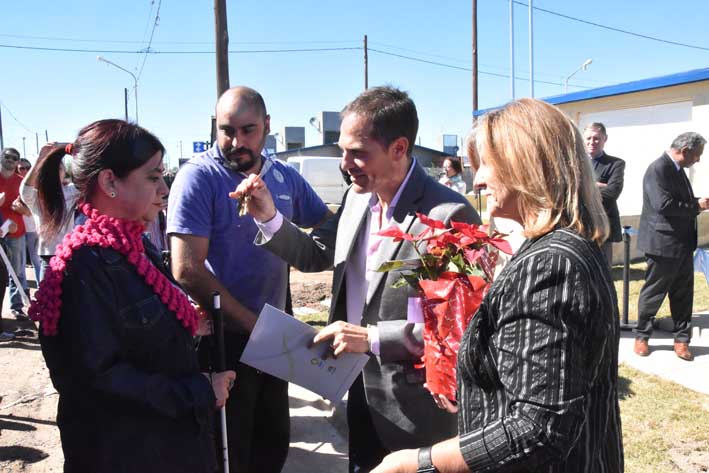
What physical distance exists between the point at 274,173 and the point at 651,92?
34.5 ft

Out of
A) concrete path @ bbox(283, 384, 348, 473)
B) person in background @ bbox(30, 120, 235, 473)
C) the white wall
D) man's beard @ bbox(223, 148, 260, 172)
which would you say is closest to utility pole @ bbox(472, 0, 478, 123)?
the white wall

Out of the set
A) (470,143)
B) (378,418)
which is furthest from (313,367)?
(470,143)

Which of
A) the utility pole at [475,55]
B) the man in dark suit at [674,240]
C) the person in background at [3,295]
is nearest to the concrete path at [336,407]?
the man in dark suit at [674,240]

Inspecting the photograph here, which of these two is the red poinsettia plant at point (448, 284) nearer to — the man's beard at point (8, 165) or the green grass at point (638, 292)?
the green grass at point (638, 292)

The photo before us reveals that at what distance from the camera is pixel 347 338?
2090 millimetres

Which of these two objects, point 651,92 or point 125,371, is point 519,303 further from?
point 651,92

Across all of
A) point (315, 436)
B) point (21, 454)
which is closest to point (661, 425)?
point (315, 436)

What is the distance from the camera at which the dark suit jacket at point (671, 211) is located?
5.46 meters

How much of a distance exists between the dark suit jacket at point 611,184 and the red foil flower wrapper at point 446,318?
5.09 m

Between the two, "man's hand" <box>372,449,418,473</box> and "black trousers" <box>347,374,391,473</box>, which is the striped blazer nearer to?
"man's hand" <box>372,449,418,473</box>

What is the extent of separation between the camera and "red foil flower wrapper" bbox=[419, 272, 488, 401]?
1.69 meters

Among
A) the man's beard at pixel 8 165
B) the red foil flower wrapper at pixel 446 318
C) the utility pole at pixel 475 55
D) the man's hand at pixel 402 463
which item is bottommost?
the man's hand at pixel 402 463

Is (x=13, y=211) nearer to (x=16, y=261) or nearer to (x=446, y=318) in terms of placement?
(x=16, y=261)

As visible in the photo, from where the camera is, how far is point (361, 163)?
89.4 inches
